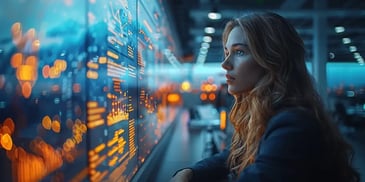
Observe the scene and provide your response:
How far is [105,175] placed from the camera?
1.51 m

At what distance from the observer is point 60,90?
118 centimetres

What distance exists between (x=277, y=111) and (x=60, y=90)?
27.2 inches

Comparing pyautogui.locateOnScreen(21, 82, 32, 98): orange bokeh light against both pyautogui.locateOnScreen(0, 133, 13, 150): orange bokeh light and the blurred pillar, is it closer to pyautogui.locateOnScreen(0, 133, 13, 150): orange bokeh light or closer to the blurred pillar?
pyautogui.locateOnScreen(0, 133, 13, 150): orange bokeh light

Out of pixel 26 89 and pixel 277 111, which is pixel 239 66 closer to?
pixel 277 111

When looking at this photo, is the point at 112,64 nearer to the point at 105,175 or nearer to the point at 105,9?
the point at 105,9

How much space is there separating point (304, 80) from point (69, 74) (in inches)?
30.1

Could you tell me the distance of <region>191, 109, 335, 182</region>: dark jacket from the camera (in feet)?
2.95

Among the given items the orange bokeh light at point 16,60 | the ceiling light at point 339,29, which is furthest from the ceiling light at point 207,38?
the orange bokeh light at point 16,60

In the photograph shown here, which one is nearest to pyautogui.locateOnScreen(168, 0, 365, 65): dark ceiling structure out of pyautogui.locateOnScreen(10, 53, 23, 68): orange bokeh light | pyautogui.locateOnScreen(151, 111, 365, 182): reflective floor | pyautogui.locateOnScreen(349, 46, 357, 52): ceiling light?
pyautogui.locateOnScreen(349, 46, 357, 52): ceiling light

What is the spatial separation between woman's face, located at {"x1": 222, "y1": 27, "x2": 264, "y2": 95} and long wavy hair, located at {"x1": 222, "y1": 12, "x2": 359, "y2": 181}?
0.03 metres

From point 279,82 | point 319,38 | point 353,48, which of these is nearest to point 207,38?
point 319,38

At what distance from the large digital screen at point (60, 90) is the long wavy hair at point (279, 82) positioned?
58 cm

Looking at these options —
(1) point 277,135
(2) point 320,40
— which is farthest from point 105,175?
(2) point 320,40

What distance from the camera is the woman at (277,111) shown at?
2.98ft
